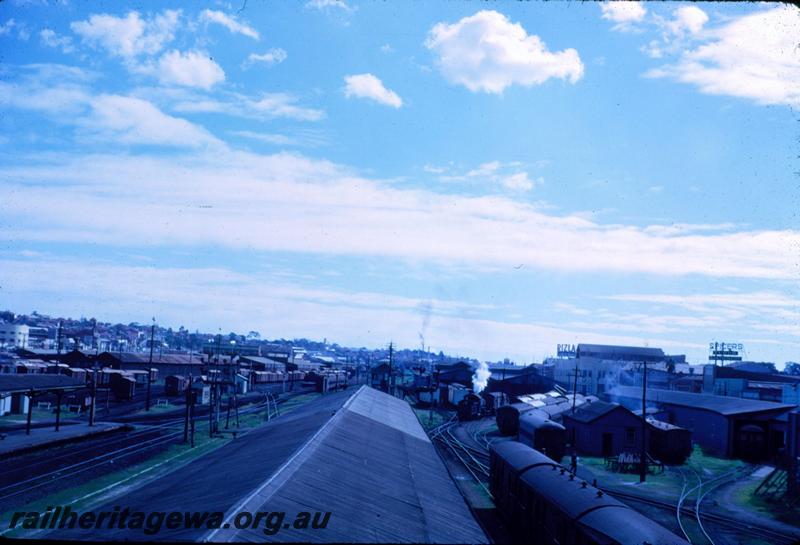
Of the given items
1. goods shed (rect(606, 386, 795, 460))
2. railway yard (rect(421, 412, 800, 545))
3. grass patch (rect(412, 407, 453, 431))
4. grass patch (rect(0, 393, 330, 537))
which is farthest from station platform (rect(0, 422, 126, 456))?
goods shed (rect(606, 386, 795, 460))

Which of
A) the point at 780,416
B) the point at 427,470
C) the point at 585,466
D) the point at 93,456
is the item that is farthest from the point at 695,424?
the point at 93,456

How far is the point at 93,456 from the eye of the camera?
34.1 meters

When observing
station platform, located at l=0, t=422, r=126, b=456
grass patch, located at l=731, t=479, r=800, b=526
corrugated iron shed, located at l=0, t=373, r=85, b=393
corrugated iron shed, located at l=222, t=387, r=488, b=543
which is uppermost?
corrugated iron shed, located at l=222, t=387, r=488, b=543

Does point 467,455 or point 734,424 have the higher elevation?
point 734,424

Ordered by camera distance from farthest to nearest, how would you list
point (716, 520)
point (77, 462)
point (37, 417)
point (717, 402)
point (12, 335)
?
1. point (12, 335)
2. point (717, 402)
3. point (37, 417)
4. point (77, 462)
5. point (716, 520)

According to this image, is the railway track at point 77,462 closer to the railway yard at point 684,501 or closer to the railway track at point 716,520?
the railway yard at point 684,501

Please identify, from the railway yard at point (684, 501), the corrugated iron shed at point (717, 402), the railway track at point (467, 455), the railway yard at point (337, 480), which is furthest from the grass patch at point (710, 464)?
the railway track at point (467, 455)

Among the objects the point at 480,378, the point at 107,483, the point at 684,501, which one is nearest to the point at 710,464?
the point at 684,501

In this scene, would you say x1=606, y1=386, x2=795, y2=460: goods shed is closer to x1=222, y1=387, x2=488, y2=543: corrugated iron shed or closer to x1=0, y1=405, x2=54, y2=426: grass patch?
x1=222, y1=387, x2=488, y2=543: corrugated iron shed

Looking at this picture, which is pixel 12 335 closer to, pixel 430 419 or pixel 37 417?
pixel 37 417

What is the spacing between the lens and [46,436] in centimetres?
3869

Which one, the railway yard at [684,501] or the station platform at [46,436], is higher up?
the railway yard at [684,501]

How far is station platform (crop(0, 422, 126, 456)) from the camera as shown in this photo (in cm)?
3449

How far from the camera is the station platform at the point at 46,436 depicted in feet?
113
